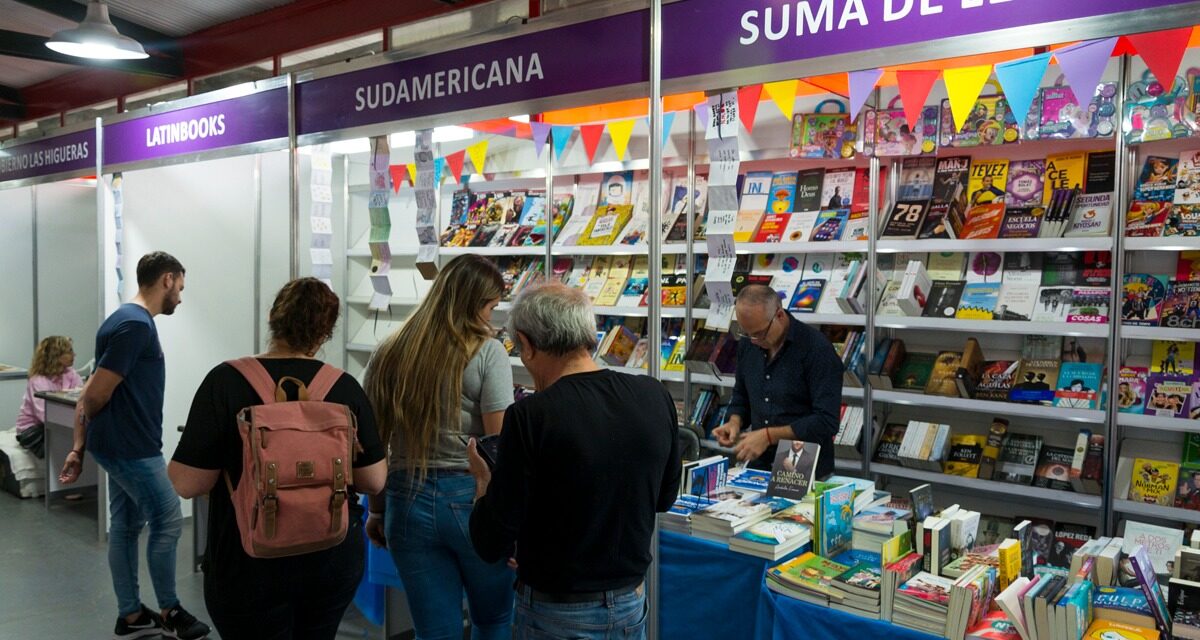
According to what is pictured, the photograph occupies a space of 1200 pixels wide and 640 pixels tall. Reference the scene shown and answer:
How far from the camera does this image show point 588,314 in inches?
73.9

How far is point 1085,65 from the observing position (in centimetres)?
267

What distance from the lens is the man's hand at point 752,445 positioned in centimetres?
351

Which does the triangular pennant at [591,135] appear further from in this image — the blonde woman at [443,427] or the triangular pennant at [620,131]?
the blonde woman at [443,427]

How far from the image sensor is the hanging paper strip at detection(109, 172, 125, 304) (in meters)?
5.61

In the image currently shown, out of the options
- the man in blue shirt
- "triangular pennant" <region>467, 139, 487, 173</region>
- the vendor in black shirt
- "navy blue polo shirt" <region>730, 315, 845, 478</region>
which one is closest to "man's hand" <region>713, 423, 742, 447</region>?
the vendor in black shirt

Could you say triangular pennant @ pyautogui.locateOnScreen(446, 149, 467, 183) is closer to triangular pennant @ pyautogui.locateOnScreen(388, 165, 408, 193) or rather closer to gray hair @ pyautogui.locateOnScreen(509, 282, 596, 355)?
triangular pennant @ pyautogui.locateOnScreen(388, 165, 408, 193)

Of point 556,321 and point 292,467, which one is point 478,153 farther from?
point 556,321

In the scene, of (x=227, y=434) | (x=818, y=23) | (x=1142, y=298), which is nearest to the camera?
(x=227, y=434)

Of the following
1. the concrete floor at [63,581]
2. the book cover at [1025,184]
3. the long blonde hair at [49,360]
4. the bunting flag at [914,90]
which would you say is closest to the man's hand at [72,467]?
the concrete floor at [63,581]

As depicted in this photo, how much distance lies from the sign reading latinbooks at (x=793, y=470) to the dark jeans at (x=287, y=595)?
1390 mm

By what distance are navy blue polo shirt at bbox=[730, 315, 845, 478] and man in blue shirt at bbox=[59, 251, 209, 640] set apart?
8.35ft

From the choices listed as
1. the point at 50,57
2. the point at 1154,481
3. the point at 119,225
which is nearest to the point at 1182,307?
the point at 1154,481

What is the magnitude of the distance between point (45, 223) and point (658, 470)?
841cm

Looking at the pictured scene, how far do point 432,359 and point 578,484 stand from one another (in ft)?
2.59
